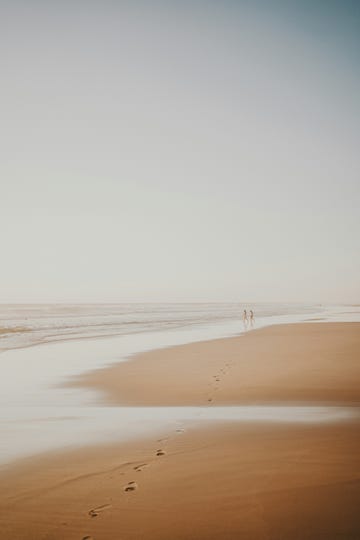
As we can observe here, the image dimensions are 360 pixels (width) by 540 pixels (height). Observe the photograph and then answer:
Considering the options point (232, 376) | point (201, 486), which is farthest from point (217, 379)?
point (201, 486)

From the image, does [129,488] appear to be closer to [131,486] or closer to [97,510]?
[131,486]

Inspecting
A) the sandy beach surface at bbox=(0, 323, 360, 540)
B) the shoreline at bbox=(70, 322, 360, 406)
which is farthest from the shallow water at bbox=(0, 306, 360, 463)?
the shoreline at bbox=(70, 322, 360, 406)

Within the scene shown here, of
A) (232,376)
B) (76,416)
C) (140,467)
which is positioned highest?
(140,467)

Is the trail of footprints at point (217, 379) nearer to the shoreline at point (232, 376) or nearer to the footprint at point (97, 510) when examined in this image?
the shoreline at point (232, 376)

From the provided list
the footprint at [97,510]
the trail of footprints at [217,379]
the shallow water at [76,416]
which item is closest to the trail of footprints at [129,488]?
the footprint at [97,510]

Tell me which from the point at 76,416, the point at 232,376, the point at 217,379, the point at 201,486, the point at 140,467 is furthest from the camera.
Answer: the point at 232,376

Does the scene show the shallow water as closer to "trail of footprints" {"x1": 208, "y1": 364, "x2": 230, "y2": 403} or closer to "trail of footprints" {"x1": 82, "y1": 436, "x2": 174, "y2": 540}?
"trail of footprints" {"x1": 82, "y1": 436, "x2": 174, "y2": 540}

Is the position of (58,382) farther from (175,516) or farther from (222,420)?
(175,516)

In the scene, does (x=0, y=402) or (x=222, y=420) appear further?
(x=0, y=402)

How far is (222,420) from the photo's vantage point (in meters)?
7.91

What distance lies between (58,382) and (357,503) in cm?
1021

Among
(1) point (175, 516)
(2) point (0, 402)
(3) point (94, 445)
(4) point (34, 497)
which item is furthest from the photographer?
(2) point (0, 402)

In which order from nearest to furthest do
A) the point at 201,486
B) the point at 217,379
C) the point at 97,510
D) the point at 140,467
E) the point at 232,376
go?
the point at 97,510
the point at 201,486
the point at 140,467
the point at 217,379
the point at 232,376

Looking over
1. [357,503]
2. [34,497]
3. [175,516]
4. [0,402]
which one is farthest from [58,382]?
[357,503]
